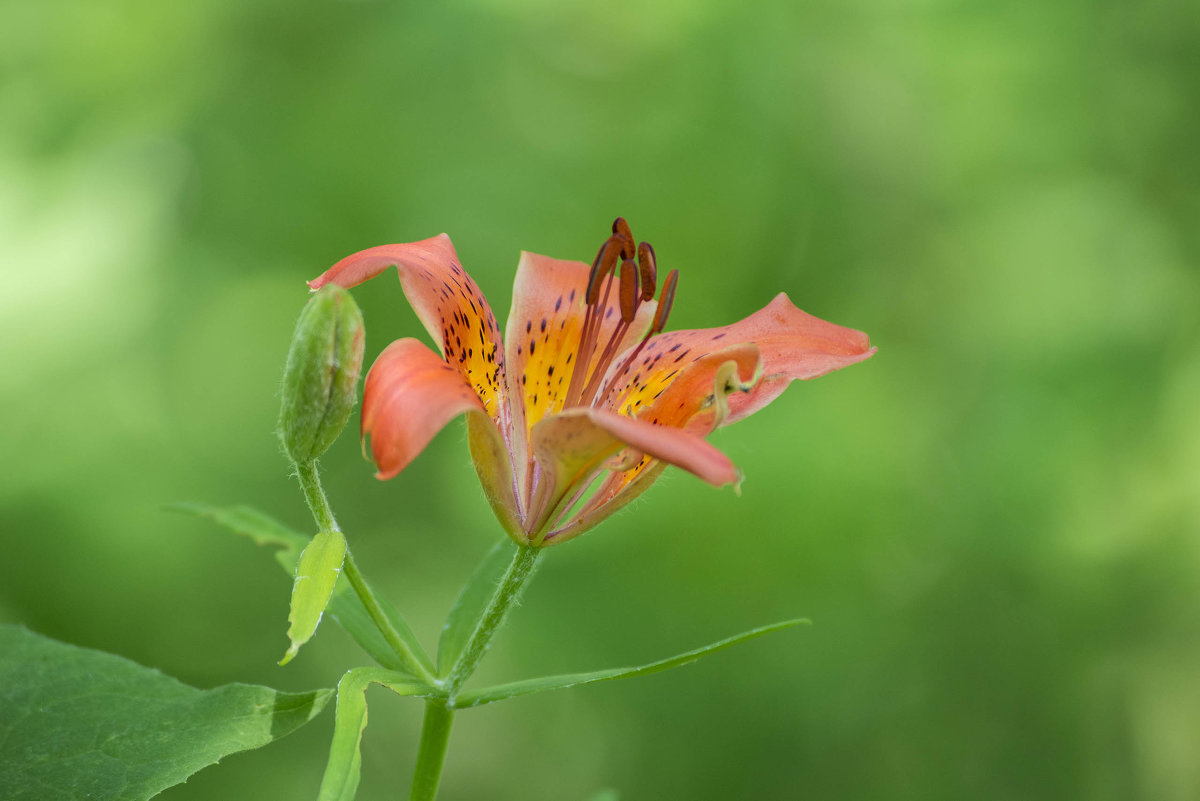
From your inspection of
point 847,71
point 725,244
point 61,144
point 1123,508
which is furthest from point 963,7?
point 61,144

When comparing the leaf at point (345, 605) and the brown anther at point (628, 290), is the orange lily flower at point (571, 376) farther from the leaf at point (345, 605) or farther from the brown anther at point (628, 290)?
the leaf at point (345, 605)

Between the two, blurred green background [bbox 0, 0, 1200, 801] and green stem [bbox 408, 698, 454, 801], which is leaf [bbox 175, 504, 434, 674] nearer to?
green stem [bbox 408, 698, 454, 801]

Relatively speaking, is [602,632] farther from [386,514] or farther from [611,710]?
[386,514]

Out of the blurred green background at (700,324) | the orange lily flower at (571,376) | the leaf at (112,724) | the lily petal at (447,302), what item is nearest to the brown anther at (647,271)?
the orange lily flower at (571,376)

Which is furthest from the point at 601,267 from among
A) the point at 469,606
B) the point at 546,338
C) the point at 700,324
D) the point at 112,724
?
the point at 700,324

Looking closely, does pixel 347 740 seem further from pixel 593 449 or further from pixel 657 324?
pixel 657 324

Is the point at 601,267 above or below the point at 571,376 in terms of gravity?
above

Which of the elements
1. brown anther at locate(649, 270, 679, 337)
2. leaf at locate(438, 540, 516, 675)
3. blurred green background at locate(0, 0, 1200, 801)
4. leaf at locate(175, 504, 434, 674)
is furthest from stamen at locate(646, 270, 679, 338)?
blurred green background at locate(0, 0, 1200, 801)
